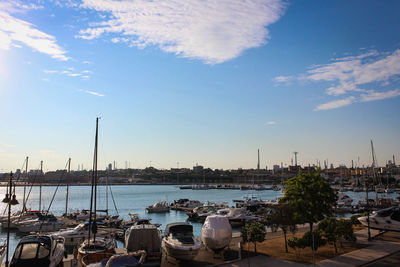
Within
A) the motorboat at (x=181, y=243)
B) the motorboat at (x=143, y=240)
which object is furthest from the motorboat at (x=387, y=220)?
the motorboat at (x=143, y=240)

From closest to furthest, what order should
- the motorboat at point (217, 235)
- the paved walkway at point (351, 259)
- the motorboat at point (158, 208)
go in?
the paved walkway at point (351, 259) → the motorboat at point (217, 235) → the motorboat at point (158, 208)

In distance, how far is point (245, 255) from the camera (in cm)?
2072

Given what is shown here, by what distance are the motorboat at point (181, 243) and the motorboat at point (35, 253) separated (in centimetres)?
668

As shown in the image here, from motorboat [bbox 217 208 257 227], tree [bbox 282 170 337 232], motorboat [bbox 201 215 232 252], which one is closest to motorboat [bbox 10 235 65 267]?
motorboat [bbox 201 215 232 252]

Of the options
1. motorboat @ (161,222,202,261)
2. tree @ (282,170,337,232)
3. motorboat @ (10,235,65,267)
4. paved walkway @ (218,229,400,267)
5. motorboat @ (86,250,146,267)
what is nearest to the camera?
motorboat @ (86,250,146,267)

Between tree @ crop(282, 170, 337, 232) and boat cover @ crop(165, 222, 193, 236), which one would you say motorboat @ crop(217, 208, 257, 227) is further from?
tree @ crop(282, 170, 337, 232)

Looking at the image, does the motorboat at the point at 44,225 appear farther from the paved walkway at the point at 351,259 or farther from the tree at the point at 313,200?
the tree at the point at 313,200

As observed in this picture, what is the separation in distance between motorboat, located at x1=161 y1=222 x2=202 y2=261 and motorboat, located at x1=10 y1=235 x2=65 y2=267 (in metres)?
6.68

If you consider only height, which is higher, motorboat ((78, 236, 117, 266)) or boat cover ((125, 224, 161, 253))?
boat cover ((125, 224, 161, 253))

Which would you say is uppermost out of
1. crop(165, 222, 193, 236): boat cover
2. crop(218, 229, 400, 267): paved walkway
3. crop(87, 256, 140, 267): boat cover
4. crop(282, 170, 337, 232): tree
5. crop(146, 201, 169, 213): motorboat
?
crop(282, 170, 337, 232): tree

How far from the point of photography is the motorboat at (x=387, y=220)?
25188mm

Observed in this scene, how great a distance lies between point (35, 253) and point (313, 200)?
54.0 ft

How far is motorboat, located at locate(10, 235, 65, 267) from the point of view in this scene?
1569 centimetres

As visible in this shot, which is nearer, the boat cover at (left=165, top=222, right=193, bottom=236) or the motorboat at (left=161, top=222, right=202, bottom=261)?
the motorboat at (left=161, top=222, right=202, bottom=261)
